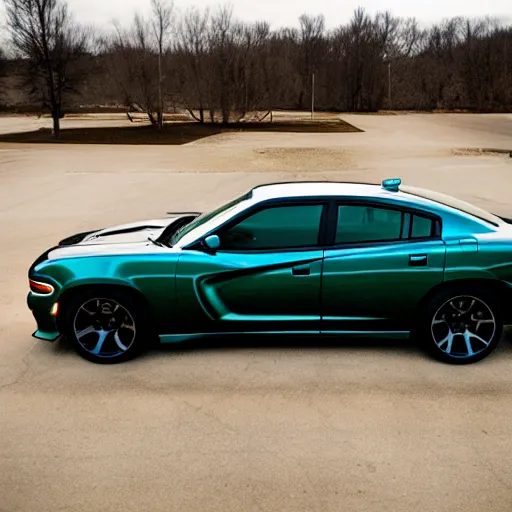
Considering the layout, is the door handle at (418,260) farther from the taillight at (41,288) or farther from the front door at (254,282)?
the taillight at (41,288)

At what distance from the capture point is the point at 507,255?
184 inches

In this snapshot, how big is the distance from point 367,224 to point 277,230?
0.72m

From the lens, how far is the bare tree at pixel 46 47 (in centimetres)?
3697

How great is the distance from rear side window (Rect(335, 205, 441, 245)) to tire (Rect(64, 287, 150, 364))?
1706 millimetres

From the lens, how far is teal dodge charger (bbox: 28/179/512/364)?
4691 millimetres

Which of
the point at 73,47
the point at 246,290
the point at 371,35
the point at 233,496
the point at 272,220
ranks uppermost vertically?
the point at 371,35

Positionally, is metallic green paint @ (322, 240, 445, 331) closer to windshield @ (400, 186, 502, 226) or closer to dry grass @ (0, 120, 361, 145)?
windshield @ (400, 186, 502, 226)

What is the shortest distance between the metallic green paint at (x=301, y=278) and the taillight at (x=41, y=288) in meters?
0.06

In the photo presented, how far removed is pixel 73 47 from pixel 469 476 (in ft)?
136

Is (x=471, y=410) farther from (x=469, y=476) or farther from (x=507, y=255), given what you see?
(x=507, y=255)

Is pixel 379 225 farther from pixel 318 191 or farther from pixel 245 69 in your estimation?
pixel 245 69

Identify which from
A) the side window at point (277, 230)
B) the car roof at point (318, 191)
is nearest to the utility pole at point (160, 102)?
the car roof at point (318, 191)

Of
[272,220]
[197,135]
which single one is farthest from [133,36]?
[272,220]

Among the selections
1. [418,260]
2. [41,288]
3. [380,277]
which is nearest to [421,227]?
[418,260]
